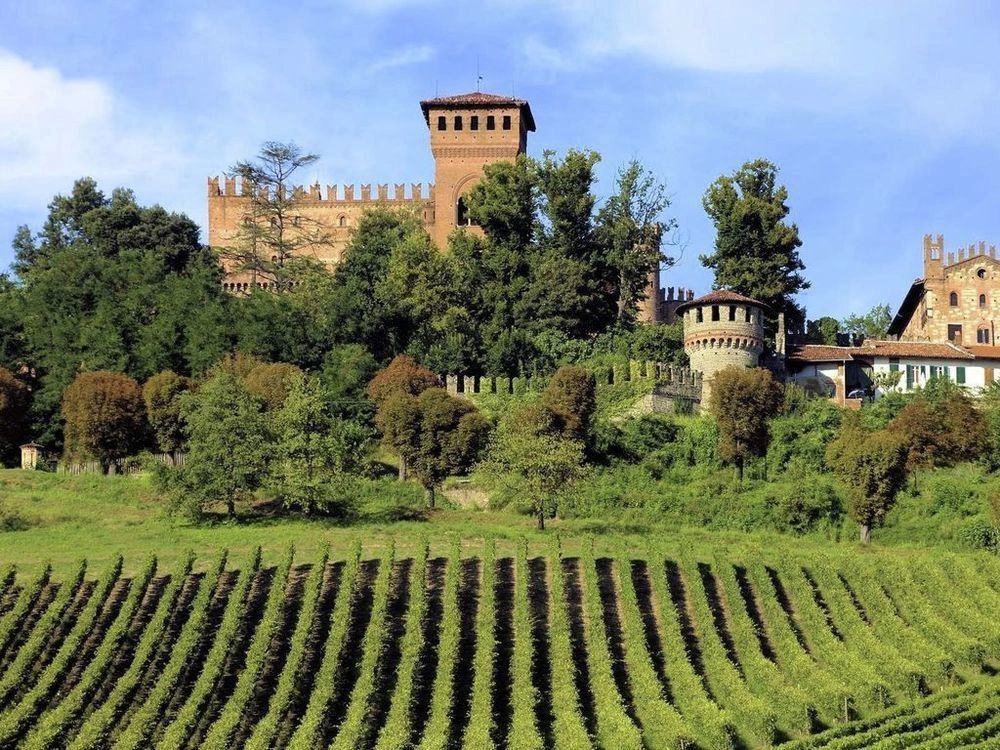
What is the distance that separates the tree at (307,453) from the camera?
154 feet

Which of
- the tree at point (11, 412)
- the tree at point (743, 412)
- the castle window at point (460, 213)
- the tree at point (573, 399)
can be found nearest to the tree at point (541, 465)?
the tree at point (573, 399)

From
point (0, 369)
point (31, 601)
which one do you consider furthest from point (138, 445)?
point (31, 601)

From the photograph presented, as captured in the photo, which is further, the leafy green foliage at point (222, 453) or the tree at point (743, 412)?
the tree at point (743, 412)

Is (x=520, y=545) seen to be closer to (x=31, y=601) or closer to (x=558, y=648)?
(x=558, y=648)

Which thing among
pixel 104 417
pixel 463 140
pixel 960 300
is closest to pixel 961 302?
pixel 960 300

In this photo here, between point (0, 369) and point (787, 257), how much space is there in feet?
101

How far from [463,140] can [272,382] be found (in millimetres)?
28016

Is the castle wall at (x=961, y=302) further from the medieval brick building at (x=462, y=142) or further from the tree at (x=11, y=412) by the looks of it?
the tree at (x=11, y=412)

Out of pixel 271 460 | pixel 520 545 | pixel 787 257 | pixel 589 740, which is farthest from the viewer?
pixel 787 257

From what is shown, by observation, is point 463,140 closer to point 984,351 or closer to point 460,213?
point 460,213

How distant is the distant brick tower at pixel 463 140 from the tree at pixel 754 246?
16.1 metres

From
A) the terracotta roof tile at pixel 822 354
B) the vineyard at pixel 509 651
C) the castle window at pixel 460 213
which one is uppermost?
the castle window at pixel 460 213

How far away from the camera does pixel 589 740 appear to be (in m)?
30.0

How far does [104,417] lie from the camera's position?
52312 millimetres
